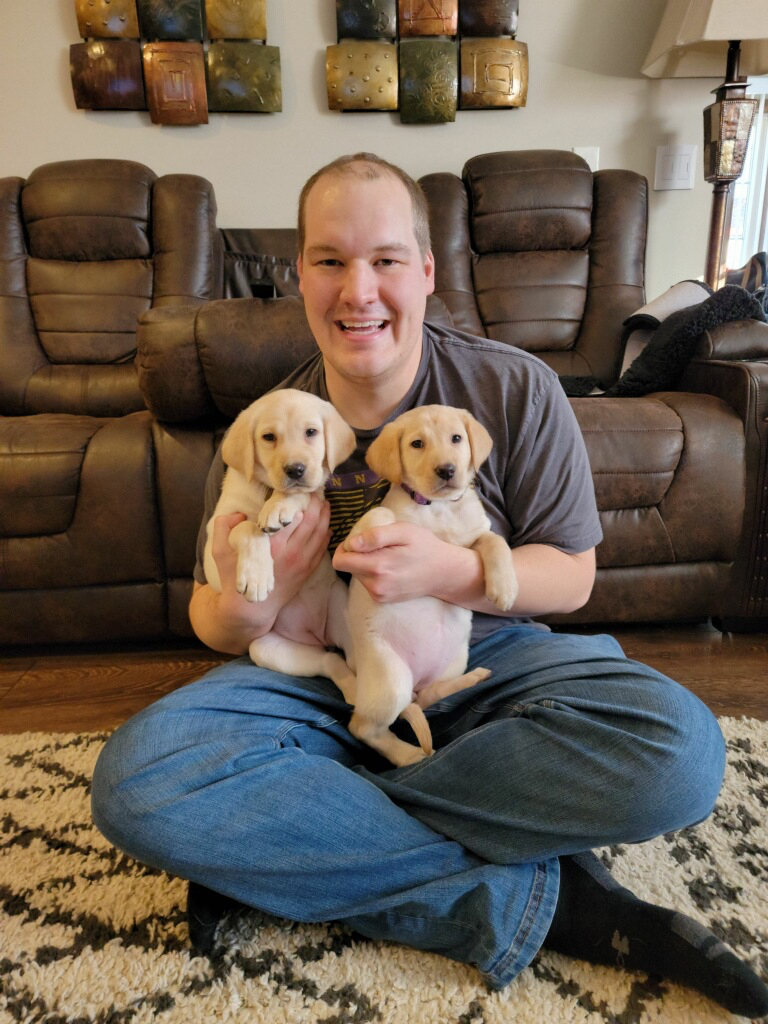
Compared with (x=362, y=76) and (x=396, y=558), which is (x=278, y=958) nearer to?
(x=396, y=558)

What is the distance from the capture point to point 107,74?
3346mm

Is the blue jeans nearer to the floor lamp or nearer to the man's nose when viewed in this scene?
the man's nose

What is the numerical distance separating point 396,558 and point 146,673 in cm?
117

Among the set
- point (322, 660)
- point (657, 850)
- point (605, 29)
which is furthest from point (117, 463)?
point (605, 29)

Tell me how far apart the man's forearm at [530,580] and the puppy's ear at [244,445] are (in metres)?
0.41

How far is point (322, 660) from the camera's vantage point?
130 centimetres

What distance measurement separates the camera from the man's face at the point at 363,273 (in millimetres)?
1153

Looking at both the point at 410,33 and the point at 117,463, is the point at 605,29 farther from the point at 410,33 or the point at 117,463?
the point at 117,463

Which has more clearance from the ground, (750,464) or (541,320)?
(541,320)

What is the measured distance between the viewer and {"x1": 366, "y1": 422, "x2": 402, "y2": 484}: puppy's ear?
118 cm

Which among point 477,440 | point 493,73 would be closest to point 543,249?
point 493,73

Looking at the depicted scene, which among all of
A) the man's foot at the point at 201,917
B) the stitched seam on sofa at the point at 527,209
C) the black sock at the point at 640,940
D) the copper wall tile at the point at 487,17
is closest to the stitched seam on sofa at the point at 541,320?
the stitched seam on sofa at the point at 527,209

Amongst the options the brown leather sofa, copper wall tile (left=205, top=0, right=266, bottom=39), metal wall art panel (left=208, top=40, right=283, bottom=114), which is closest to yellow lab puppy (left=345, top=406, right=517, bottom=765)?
the brown leather sofa

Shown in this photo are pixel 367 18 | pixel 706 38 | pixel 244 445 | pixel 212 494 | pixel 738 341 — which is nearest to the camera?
pixel 244 445
